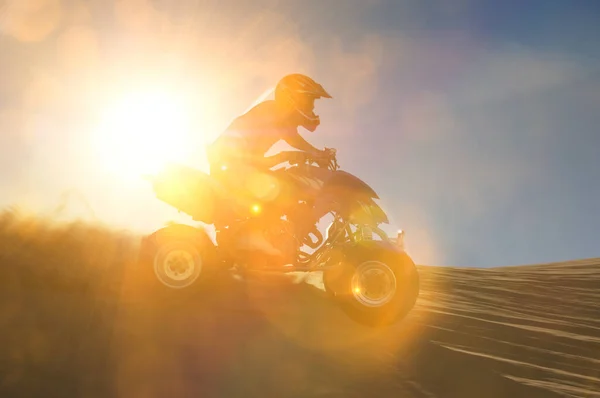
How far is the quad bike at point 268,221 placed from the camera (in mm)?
5906

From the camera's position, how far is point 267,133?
6.33 meters

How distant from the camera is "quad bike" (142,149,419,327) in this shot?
591 cm

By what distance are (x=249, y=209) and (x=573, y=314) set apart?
7.79 meters

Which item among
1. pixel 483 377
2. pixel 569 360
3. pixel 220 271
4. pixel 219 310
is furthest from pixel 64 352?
pixel 569 360

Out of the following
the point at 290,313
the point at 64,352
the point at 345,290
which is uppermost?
the point at 345,290

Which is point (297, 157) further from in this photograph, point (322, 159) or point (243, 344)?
point (243, 344)

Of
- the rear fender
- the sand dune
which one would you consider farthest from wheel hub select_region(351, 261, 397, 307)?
the rear fender

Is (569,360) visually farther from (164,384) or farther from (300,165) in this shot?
(164,384)

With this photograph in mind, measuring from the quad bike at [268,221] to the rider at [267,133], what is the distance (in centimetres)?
13

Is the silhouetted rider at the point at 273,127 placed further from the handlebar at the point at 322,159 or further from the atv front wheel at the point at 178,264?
the atv front wheel at the point at 178,264

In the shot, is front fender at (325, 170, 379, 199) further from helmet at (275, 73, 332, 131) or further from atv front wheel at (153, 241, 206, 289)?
atv front wheel at (153, 241, 206, 289)

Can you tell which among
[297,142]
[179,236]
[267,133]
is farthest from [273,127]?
[179,236]

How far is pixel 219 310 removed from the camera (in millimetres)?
5527

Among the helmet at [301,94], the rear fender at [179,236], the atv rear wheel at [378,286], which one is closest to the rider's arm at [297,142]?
the helmet at [301,94]
